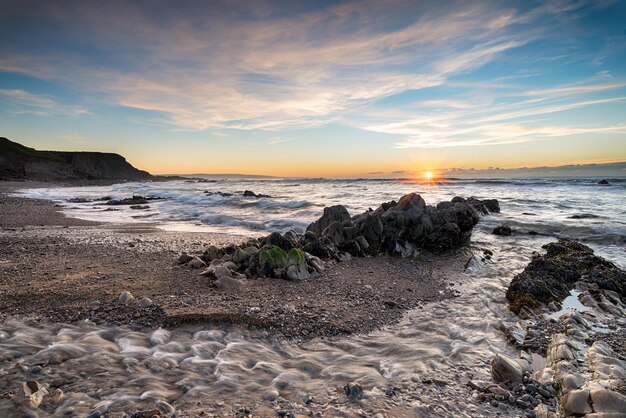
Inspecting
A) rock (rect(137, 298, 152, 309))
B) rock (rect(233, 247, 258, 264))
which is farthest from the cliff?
rock (rect(137, 298, 152, 309))

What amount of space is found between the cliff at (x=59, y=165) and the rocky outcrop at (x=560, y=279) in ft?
267

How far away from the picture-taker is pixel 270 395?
3.51 metres

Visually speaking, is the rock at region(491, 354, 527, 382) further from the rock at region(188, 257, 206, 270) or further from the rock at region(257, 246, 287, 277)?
the rock at region(188, 257, 206, 270)

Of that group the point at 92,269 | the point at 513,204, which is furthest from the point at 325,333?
the point at 513,204

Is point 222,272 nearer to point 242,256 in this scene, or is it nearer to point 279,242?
point 242,256

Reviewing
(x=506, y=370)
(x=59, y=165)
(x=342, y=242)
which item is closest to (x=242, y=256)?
(x=342, y=242)

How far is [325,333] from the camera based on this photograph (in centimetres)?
507

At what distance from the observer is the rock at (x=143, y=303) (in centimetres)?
544

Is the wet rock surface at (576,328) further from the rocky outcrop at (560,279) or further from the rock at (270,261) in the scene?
the rock at (270,261)

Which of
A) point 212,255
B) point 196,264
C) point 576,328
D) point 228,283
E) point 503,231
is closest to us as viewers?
point 576,328

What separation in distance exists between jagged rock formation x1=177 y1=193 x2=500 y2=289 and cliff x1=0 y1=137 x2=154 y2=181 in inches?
2977

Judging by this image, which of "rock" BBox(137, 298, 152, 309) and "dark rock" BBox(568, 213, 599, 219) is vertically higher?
"rock" BBox(137, 298, 152, 309)

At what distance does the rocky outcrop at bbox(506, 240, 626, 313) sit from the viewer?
6.64m

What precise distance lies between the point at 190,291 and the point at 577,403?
557cm
